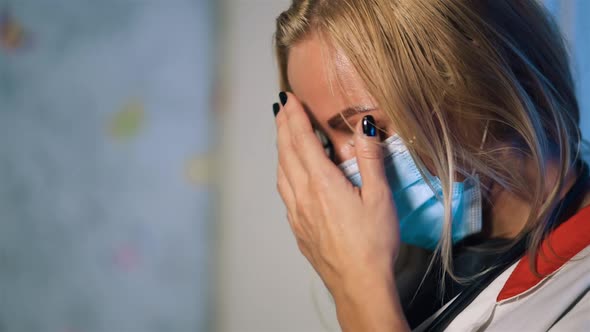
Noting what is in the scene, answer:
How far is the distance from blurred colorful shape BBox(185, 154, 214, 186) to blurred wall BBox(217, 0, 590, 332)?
0.06 m

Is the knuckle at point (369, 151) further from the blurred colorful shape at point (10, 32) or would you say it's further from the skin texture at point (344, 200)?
the blurred colorful shape at point (10, 32)

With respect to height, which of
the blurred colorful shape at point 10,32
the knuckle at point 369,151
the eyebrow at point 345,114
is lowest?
the knuckle at point 369,151

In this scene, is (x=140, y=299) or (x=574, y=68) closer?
(x=574, y=68)

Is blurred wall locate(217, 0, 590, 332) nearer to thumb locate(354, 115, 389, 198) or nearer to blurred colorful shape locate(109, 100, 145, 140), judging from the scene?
blurred colorful shape locate(109, 100, 145, 140)

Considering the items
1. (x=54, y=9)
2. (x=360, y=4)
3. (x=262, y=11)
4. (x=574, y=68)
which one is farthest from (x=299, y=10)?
(x=54, y=9)

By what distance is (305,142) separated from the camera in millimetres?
824

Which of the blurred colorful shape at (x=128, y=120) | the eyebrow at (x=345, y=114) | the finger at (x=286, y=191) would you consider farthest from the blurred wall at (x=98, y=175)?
the eyebrow at (x=345, y=114)

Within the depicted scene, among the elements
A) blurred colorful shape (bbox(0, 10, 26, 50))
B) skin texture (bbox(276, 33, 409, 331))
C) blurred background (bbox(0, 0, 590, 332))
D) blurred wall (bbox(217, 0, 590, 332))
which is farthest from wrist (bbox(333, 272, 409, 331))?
blurred colorful shape (bbox(0, 10, 26, 50))

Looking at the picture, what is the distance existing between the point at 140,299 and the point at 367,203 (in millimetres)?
1139

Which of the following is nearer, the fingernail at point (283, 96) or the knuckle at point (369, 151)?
the knuckle at point (369, 151)

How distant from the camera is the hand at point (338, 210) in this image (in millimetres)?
719

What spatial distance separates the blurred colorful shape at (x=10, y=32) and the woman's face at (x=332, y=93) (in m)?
1.20

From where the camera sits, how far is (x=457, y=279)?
765 millimetres

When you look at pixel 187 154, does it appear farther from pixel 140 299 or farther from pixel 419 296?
pixel 419 296
